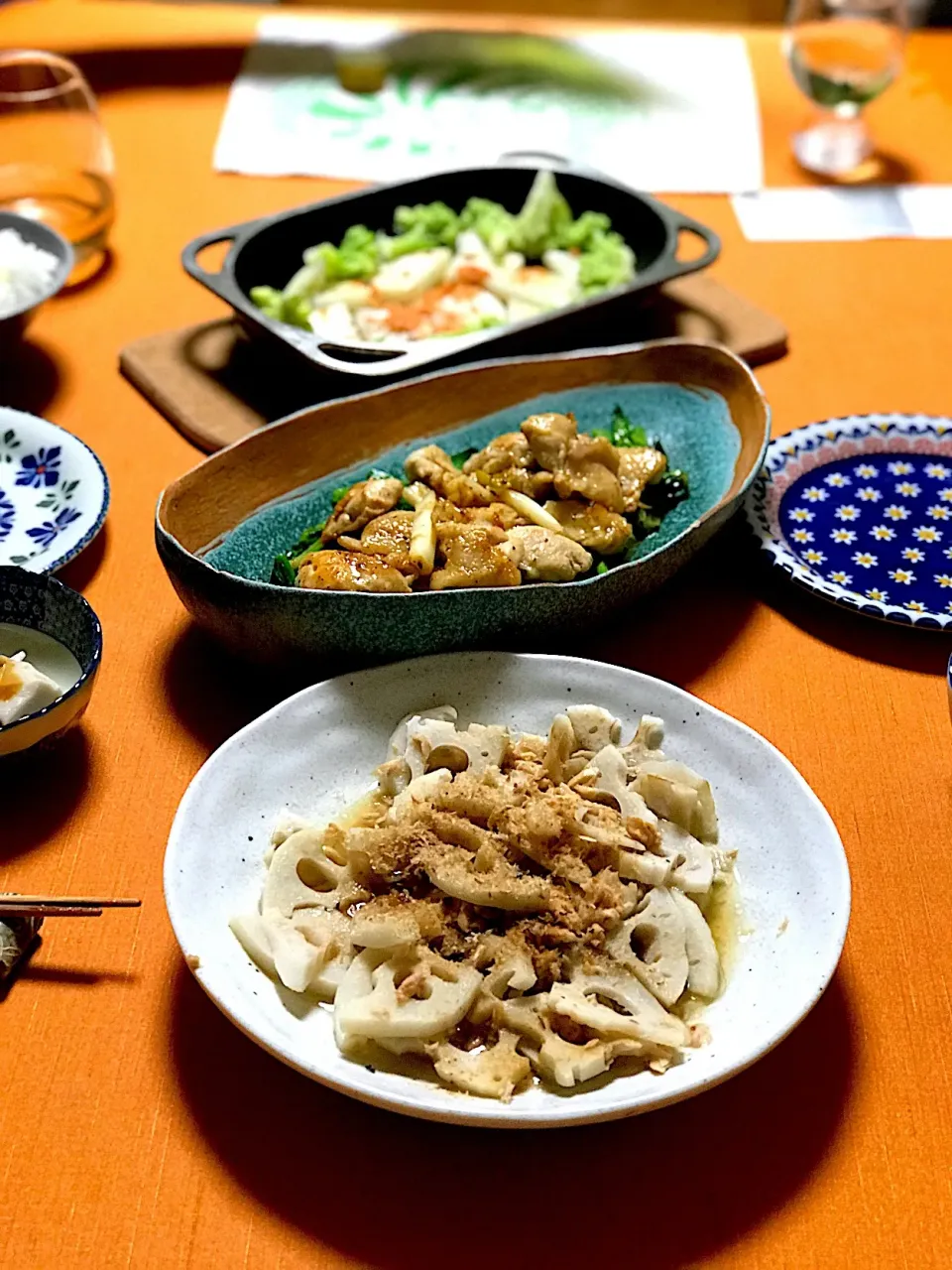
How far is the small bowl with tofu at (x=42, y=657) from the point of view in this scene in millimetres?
1287

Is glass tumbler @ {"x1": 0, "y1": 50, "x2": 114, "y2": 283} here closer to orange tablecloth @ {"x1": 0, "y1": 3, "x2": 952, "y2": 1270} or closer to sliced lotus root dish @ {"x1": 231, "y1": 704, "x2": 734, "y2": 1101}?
orange tablecloth @ {"x1": 0, "y1": 3, "x2": 952, "y2": 1270}

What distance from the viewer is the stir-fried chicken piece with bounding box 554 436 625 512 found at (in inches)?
63.0

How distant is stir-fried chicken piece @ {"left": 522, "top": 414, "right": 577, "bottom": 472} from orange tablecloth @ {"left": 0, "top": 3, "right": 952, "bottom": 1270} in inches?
9.1

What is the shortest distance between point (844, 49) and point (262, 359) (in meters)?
1.51

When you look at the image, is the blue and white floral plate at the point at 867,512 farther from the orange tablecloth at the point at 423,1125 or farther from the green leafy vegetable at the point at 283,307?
the green leafy vegetable at the point at 283,307

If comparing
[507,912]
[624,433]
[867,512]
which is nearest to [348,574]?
[507,912]

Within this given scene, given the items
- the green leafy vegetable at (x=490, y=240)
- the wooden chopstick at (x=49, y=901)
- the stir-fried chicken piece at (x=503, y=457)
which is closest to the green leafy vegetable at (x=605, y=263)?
the green leafy vegetable at (x=490, y=240)

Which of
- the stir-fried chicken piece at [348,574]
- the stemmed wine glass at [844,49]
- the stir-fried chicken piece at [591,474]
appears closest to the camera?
the stir-fried chicken piece at [348,574]

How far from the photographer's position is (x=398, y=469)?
1.71 metres

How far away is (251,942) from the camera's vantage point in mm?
1098

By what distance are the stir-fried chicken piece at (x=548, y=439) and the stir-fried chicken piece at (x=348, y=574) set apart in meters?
0.31

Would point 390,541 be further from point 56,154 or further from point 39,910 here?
point 56,154

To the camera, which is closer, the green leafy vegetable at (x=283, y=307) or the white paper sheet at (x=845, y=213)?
the green leafy vegetable at (x=283, y=307)

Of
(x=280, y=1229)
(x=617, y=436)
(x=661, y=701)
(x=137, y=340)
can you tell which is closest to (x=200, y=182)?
(x=137, y=340)
